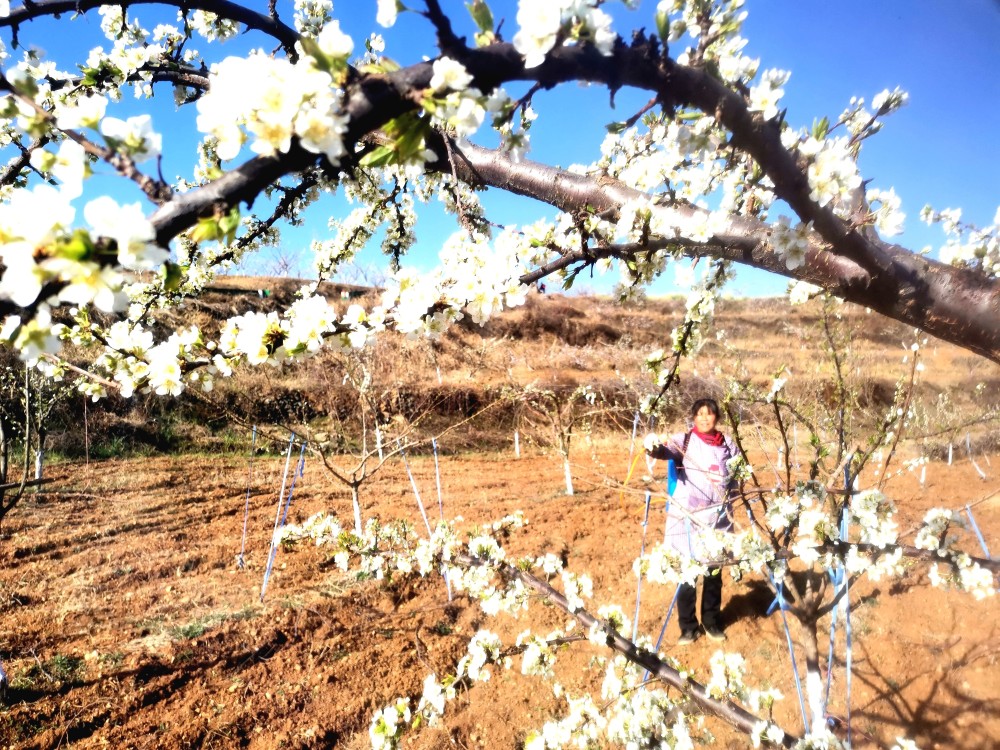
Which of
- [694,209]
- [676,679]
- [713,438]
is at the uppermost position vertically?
[694,209]

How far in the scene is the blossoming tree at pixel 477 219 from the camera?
570 mm

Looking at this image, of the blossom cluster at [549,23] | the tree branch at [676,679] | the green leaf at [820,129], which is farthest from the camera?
the tree branch at [676,679]

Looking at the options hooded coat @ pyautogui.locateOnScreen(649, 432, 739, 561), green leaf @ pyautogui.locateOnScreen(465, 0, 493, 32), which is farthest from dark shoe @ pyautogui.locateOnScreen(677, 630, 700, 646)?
green leaf @ pyautogui.locateOnScreen(465, 0, 493, 32)

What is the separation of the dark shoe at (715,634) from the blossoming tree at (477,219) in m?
1.58

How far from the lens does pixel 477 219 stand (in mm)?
2240

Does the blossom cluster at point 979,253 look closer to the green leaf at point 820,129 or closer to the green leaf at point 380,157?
the green leaf at point 820,129

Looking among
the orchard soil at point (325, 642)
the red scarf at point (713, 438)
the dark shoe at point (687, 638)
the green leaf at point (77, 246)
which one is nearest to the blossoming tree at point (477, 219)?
the green leaf at point (77, 246)

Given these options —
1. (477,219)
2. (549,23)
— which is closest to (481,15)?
(549,23)

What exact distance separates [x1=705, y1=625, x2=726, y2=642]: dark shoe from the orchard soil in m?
0.09

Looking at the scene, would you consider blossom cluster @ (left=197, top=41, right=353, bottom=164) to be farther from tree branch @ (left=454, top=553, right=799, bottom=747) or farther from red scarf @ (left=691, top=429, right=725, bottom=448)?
red scarf @ (left=691, top=429, right=725, bottom=448)

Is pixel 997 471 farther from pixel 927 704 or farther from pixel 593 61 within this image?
pixel 593 61

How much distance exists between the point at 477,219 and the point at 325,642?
3.15m

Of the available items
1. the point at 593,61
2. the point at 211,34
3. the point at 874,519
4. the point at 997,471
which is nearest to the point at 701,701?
the point at 874,519

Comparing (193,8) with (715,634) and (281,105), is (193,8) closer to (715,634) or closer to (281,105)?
(281,105)
